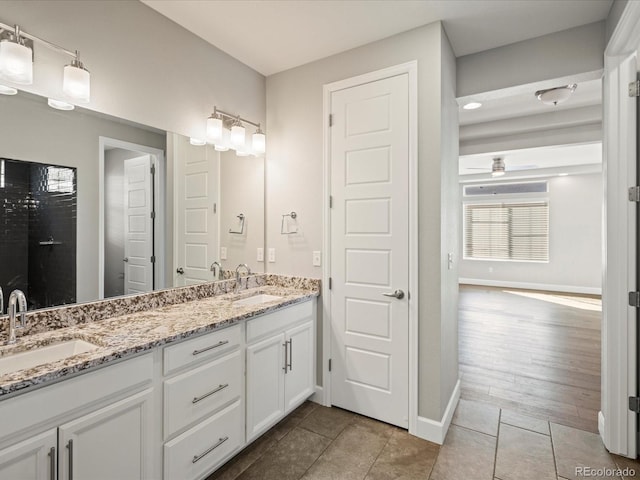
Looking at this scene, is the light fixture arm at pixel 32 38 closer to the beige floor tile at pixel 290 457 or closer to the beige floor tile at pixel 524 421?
the beige floor tile at pixel 290 457

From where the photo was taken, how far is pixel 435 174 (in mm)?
2197

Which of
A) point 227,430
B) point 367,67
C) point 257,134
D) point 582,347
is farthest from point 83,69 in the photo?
point 582,347

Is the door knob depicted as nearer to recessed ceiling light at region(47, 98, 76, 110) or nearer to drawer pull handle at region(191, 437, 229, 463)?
drawer pull handle at region(191, 437, 229, 463)

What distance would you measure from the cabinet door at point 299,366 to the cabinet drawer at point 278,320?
0.07m

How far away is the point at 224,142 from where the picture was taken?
2.59 meters

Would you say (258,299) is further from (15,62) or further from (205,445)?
(15,62)

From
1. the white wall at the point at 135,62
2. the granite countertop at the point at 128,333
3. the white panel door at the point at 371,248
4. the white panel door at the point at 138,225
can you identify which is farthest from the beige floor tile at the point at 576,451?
the white wall at the point at 135,62

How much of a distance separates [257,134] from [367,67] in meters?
1.02

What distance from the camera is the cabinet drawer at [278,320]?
6.73ft

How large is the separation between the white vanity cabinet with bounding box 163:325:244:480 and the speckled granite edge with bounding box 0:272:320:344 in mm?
565

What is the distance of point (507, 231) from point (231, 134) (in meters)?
7.89

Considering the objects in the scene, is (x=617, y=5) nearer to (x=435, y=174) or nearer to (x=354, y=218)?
(x=435, y=174)

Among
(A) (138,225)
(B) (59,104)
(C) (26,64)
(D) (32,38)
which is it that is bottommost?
(A) (138,225)

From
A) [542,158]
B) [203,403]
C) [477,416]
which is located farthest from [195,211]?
[542,158]
